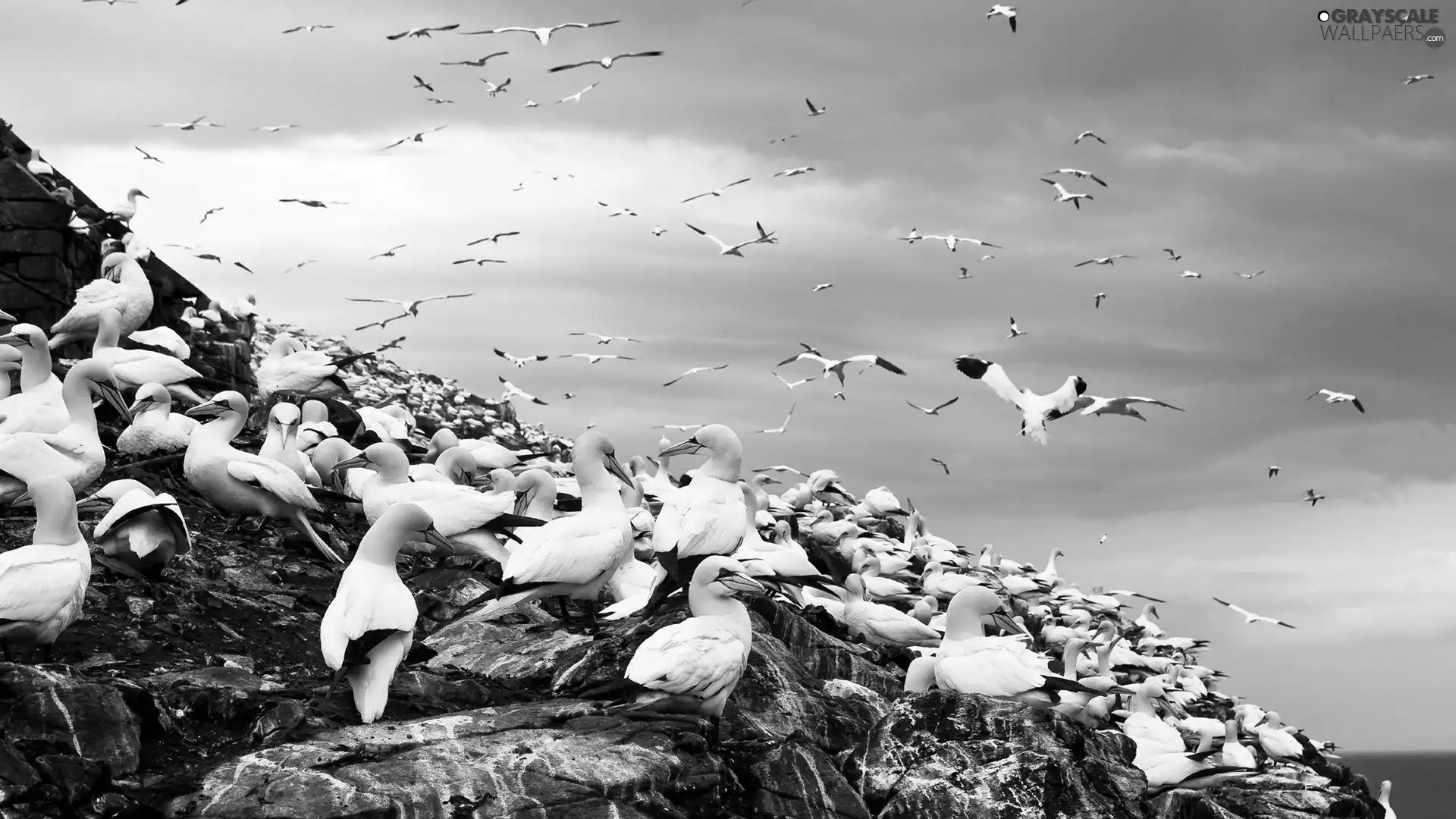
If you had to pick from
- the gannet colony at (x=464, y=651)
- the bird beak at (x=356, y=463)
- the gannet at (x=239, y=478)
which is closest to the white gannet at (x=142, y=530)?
the gannet colony at (x=464, y=651)

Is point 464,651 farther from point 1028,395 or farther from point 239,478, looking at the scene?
point 1028,395

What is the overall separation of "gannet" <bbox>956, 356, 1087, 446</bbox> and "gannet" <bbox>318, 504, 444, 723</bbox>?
8422 millimetres

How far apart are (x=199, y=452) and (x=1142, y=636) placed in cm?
2342

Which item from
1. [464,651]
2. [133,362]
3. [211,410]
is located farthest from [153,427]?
[464,651]

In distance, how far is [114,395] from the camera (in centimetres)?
1311

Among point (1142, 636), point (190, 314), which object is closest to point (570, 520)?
point (190, 314)

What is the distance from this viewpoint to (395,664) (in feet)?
25.4

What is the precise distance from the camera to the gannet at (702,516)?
10.3m

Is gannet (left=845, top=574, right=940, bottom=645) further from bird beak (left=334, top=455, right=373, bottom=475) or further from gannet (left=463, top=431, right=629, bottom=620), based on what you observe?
bird beak (left=334, top=455, right=373, bottom=475)

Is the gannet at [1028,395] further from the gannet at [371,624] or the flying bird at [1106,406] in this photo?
the gannet at [371,624]

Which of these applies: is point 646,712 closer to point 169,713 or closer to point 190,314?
point 169,713

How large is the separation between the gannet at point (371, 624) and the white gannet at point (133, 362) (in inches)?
286

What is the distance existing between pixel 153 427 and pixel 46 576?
568cm

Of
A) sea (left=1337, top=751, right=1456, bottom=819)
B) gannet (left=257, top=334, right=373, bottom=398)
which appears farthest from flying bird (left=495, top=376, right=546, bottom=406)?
sea (left=1337, top=751, right=1456, bottom=819)
